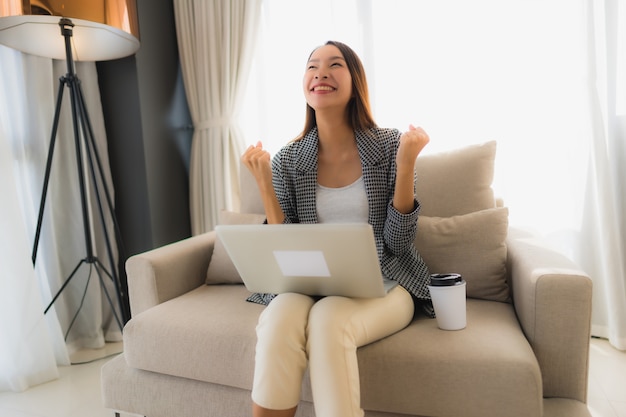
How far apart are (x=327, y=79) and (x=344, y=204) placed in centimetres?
39

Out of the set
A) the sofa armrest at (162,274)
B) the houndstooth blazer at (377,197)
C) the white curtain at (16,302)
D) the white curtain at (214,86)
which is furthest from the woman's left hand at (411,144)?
the white curtain at (16,302)

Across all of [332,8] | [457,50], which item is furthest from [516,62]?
[332,8]

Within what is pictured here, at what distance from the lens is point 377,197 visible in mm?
1446

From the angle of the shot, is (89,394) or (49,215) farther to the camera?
(49,215)

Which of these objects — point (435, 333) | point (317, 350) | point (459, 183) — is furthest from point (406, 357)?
point (459, 183)

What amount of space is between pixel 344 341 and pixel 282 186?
62cm

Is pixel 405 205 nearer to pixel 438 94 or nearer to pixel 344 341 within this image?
pixel 344 341

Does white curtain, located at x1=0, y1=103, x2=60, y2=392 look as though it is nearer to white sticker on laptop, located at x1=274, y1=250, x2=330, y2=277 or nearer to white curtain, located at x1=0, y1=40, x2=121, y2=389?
white curtain, located at x1=0, y1=40, x2=121, y2=389

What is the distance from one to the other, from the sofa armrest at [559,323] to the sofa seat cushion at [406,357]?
0.06 meters

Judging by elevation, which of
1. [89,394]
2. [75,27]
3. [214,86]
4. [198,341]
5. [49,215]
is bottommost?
[89,394]

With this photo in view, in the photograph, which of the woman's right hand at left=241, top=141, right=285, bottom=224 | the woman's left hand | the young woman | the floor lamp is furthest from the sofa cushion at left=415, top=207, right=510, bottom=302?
the floor lamp

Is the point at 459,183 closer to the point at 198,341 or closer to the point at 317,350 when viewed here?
the point at 317,350

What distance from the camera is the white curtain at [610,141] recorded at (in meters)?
1.94

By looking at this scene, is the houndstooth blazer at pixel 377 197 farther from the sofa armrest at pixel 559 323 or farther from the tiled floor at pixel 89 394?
the tiled floor at pixel 89 394
